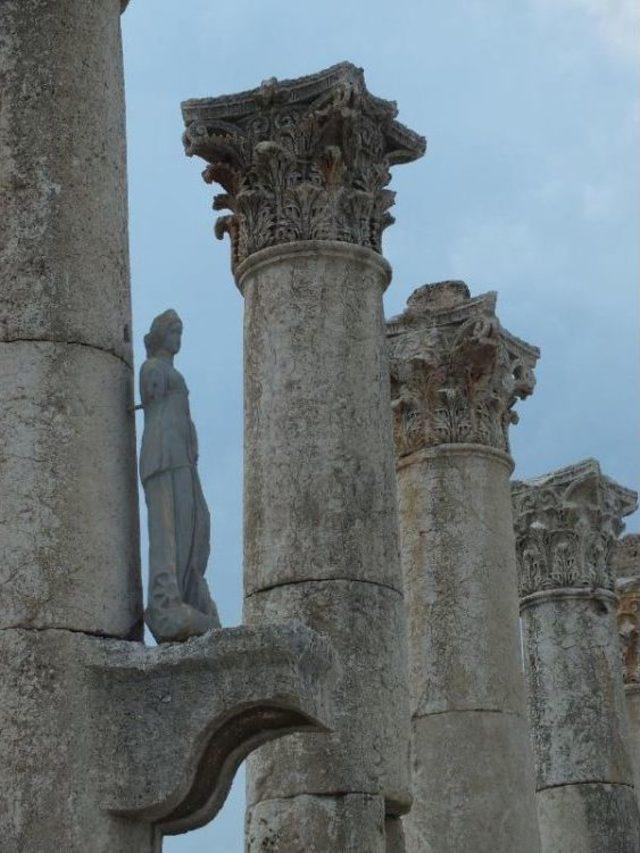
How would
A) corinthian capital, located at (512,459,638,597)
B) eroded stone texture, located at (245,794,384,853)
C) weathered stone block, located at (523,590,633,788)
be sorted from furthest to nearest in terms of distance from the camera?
corinthian capital, located at (512,459,638,597) → weathered stone block, located at (523,590,633,788) → eroded stone texture, located at (245,794,384,853)

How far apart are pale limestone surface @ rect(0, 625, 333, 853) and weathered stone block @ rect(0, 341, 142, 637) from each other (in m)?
0.18

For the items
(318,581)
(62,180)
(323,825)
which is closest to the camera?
(62,180)

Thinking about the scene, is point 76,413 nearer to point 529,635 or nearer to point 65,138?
point 65,138

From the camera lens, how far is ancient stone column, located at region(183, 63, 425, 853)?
41.2 ft

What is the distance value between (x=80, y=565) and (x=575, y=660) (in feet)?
58.7

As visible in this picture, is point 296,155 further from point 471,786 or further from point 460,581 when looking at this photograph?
point 471,786

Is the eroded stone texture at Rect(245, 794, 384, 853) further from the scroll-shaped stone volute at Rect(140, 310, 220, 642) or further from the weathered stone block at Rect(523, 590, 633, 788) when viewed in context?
the weathered stone block at Rect(523, 590, 633, 788)

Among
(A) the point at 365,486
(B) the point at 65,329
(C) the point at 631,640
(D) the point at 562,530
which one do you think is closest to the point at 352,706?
(A) the point at 365,486

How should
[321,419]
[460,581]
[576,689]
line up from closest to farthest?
[321,419] < [460,581] < [576,689]

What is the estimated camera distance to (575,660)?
2478cm

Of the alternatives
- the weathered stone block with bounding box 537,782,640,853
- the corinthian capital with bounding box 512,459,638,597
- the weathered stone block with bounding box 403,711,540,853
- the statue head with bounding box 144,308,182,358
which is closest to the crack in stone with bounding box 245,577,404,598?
the weathered stone block with bounding box 403,711,540,853

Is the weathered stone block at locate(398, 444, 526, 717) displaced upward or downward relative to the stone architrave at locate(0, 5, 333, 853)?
upward

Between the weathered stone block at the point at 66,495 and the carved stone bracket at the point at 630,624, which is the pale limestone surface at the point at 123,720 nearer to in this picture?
the weathered stone block at the point at 66,495

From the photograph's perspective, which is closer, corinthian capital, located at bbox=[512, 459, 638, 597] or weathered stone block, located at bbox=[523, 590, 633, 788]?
weathered stone block, located at bbox=[523, 590, 633, 788]
